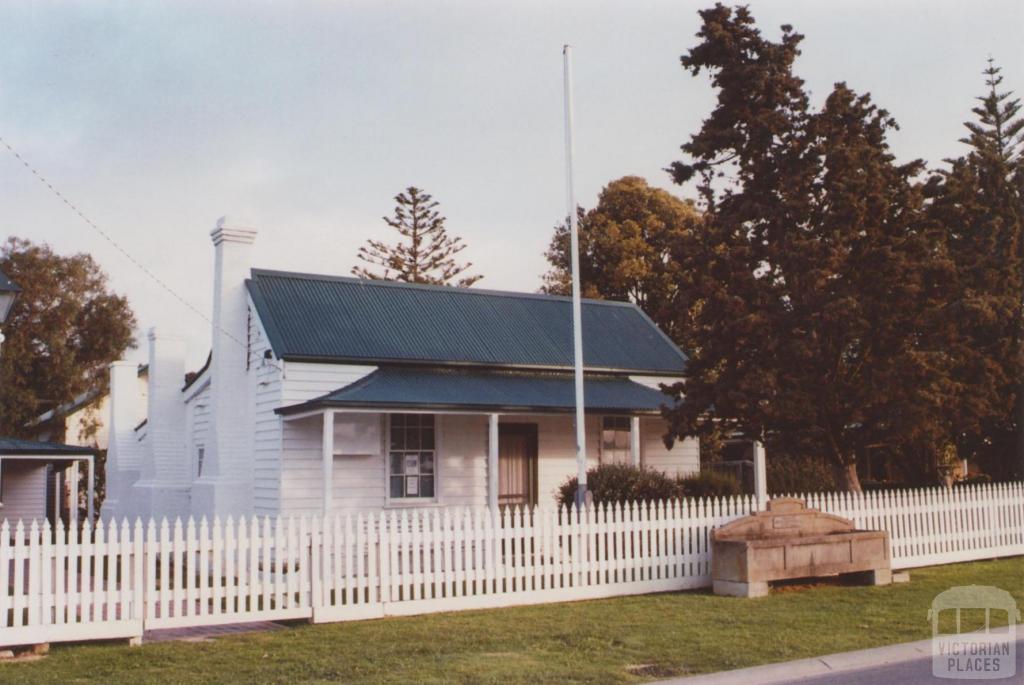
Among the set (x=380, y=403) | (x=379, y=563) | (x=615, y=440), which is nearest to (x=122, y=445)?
(x=380, y=403)

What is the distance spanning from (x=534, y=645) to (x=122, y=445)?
20.1m

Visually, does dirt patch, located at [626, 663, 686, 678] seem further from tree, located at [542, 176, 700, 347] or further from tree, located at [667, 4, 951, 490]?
tree, located at [542, 176, 700, 347]

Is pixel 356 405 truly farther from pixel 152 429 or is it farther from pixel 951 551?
pixel 951 551

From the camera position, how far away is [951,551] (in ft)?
53.3

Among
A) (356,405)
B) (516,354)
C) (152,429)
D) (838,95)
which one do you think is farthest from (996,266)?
(152,429)

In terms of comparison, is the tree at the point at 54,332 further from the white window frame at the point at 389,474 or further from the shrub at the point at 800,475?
the shrub at the point at 800,475

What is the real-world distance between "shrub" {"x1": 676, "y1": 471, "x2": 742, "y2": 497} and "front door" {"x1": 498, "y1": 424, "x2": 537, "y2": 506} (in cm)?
314

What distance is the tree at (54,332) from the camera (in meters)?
42.6

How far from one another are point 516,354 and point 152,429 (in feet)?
29.3

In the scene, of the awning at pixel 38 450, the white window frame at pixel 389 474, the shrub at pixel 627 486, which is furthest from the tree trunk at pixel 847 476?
the awning at pixel 38 450

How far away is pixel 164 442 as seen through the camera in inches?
903

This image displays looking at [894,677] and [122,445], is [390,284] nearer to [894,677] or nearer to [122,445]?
[122,445]

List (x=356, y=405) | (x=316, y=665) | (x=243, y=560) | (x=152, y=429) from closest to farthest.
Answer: (x=316, y=665) → (x=243, y=560) → (x=356, y=405) → (x=152, y=429)

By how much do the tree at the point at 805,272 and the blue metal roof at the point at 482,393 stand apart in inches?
99.0
